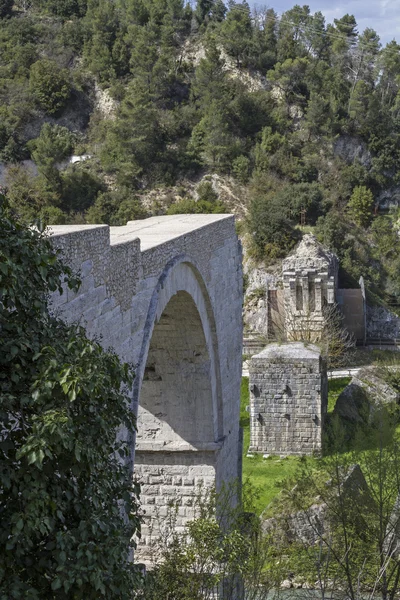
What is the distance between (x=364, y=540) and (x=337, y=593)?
0.67 meters

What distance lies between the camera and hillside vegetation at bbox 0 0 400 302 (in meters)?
32.1

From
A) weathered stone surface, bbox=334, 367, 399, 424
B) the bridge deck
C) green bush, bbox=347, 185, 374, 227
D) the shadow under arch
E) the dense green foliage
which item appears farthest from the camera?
green bush, bbox=347, 185, 374, 227

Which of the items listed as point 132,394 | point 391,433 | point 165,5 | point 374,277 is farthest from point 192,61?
point 132,394

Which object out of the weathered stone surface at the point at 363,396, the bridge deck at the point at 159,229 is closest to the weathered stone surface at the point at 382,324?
the weathered stone surface at the point at 363,396

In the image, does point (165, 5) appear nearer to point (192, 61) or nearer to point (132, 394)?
point (192, 61)

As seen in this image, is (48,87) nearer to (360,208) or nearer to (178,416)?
(360,208)

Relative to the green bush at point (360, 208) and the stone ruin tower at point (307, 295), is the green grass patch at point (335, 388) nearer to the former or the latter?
the stone ruin tower at point (307, 295)

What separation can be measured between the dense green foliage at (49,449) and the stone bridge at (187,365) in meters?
3.47

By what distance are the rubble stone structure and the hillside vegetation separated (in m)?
11.8

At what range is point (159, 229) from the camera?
28.6 feet

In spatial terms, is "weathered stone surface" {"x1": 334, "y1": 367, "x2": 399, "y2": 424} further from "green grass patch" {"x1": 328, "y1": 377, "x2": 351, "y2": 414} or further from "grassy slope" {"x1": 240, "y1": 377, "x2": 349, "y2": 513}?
"grassy slope" {"x1": 240, "y1": 377, "x2": 349, "y2": 513}

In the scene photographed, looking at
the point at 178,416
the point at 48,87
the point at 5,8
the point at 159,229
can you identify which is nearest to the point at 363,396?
the point at 178,416

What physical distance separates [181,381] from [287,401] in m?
8.23

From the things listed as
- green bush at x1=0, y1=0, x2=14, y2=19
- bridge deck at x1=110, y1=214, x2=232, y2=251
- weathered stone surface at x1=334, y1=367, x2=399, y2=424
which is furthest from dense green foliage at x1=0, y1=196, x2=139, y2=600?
green bush at x1=0, y1=0, x2=14, y2=19
